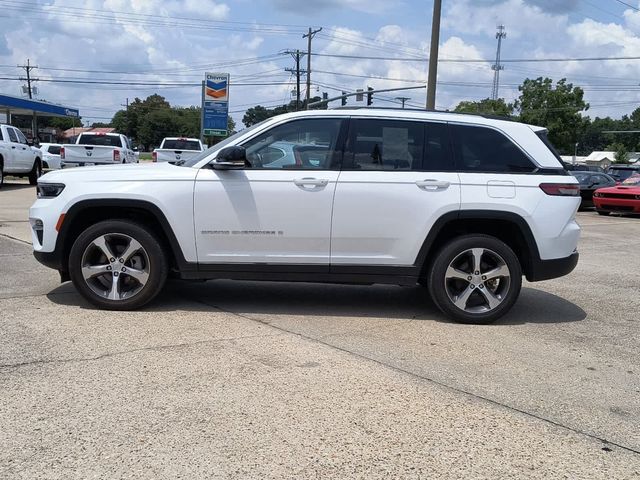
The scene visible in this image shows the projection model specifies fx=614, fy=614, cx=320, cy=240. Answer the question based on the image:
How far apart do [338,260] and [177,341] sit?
1617 mm

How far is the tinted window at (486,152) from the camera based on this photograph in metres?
5.68

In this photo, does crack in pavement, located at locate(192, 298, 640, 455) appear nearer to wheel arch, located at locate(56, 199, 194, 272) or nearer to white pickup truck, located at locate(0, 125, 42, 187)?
wheel arch, located at locate(56, 199, 194, 272)

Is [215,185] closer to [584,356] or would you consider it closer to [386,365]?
[386,365]

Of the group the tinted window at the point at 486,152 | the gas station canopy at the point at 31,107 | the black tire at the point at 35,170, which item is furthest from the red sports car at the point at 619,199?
the gas station canopy at the point at 31,107

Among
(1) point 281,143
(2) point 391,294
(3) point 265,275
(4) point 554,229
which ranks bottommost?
(2) point 391,294

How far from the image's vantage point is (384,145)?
18.6 feet

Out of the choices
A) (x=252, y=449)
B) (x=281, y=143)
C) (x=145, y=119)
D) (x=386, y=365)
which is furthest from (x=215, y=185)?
(x=145, y=119)

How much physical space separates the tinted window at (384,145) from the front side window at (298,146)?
0.16m

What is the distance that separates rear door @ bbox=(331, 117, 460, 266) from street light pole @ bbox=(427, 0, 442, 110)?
14.7 meters

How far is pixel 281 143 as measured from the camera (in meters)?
5.68

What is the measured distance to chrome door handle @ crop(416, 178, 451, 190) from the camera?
18.2 feet

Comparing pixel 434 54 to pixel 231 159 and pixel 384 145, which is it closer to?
pixel 384 145

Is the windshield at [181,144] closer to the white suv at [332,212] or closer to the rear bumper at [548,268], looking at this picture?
the white suv at [332,212]

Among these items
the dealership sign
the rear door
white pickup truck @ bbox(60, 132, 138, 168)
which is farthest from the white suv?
the dealership sign
